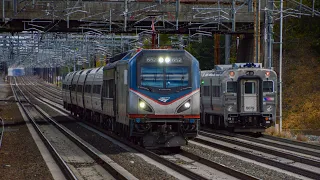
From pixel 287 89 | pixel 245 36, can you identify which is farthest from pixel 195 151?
pixel 287 89

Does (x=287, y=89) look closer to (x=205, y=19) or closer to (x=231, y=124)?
(x=205, y=19)

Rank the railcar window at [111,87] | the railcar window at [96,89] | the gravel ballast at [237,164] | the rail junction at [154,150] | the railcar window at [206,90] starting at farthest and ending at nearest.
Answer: the railcar window at [206,90] < the railcar window at [96,89] < the railcar window at [111,87] < the rail junction at [154,150] < the gravel ballast at [237,164]

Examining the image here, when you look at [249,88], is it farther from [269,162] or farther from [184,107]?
[269,162]

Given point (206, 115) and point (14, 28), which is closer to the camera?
point (206, 115)

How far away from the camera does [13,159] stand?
64.9 ft

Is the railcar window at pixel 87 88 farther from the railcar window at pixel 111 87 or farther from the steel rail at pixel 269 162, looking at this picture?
the steel rail at pixel 269 162

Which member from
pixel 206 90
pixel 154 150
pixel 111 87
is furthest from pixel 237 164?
pixel 206 90

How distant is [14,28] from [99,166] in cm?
2210

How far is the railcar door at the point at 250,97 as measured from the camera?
28031 mm

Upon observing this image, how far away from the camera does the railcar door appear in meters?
28.0

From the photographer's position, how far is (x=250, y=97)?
92.0ft

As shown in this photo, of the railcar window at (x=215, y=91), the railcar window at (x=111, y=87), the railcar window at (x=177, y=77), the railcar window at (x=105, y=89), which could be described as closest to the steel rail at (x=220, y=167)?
the railcar window at (x=177, y=77)

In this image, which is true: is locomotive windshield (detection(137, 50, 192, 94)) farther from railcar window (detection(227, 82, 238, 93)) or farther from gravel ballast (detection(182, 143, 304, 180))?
railcar window (detection(227, 82, 238, 93))

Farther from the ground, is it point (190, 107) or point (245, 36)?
point (245, 36)
